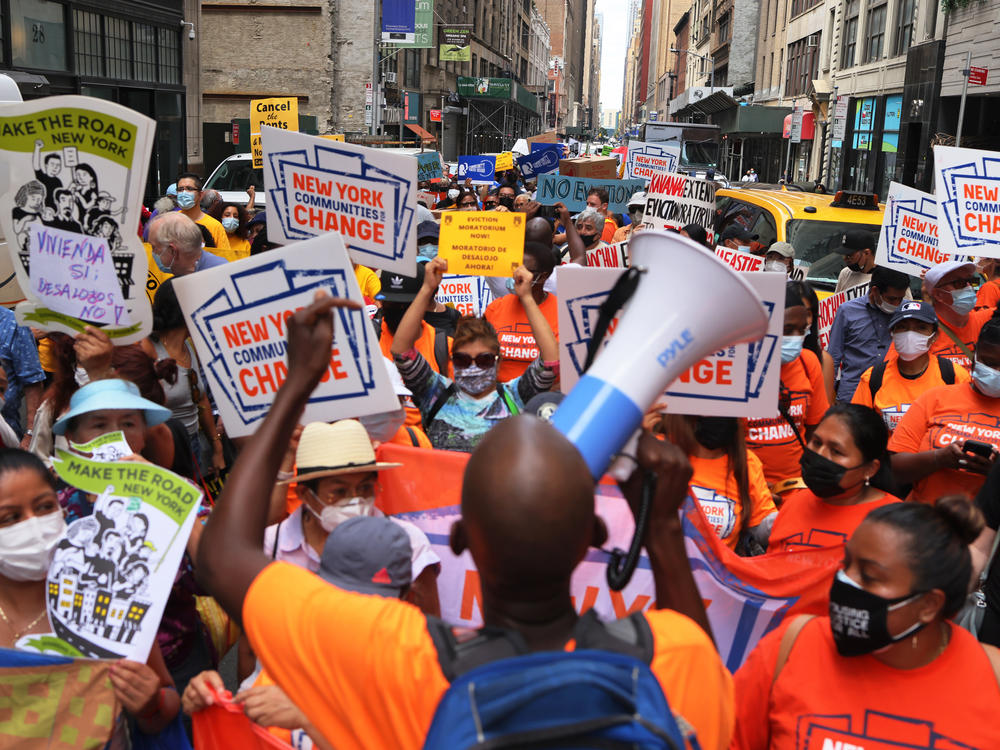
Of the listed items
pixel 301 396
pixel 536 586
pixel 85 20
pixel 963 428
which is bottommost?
pixel 963 428

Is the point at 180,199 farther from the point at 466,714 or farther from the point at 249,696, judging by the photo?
the point at 466,714

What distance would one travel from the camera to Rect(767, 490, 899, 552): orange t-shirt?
11.5ft

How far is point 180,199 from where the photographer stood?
11117 millimetres

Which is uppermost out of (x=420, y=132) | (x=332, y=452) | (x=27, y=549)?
(x=420, y=132)

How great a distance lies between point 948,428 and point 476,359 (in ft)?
6.49

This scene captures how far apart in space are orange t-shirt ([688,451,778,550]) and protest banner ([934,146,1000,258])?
357 cm

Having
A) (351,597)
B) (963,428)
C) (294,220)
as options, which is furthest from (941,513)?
(294,220)

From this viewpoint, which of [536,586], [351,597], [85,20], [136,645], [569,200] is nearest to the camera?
[536,586]

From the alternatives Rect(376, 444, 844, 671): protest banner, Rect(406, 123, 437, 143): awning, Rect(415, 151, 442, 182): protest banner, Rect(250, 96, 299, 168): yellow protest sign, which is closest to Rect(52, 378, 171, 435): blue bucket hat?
Rect(376, 444, 844, 671): protest banner

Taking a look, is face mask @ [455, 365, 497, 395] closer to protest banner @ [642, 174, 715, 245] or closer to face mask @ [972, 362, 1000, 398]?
face mask @ [972, 362, 1000, 398]

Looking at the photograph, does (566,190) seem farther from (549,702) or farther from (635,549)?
(549,702)

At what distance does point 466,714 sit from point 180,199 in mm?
10560

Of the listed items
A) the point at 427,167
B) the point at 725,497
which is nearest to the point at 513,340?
the point at 725,497

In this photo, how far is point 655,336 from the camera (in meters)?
1.80
